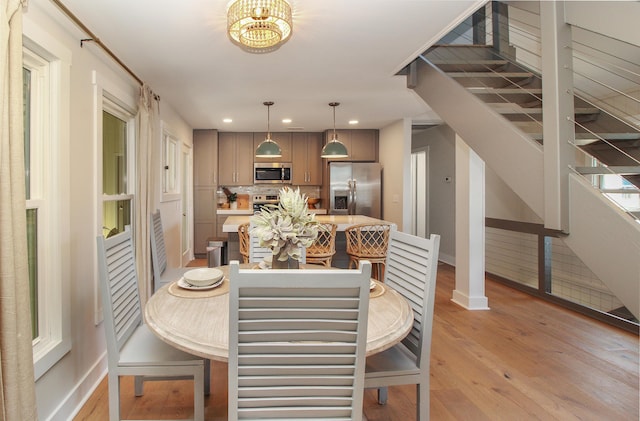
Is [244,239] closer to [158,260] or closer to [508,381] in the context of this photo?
[158,260]

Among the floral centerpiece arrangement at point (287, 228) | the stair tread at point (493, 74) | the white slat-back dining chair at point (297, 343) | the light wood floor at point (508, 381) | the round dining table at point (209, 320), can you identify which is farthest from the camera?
the stair tread at point (493, 74)

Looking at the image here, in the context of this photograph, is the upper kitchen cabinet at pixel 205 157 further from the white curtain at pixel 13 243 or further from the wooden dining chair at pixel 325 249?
the white curtain at pixel 13 243

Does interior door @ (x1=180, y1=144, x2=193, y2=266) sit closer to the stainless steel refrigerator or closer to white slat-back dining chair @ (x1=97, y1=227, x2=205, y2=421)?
the stainless steel refrigerator

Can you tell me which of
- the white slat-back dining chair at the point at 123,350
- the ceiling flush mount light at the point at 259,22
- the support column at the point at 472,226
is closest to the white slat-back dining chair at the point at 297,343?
the white slat-back dining chair at the point at 123,350

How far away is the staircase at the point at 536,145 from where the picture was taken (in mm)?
1562

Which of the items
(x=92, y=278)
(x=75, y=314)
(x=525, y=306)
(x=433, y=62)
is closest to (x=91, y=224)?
(x=92, y=278)

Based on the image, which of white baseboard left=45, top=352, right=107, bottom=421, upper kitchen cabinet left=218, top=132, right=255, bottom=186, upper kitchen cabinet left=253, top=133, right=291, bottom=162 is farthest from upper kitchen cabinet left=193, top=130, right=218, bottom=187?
white baseboard left=45, top=352, right=107, bottom=421

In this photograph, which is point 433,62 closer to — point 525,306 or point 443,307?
point 443,307

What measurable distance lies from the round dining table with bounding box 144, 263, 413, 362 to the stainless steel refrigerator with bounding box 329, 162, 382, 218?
4335 millimetres

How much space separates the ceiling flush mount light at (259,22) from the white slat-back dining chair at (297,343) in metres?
1.42

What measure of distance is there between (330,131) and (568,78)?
15.7 feet

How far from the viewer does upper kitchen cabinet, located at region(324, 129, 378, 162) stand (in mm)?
6344

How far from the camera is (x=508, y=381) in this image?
91.7 inches

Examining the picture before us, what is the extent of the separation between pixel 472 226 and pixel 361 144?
310 centimetres
